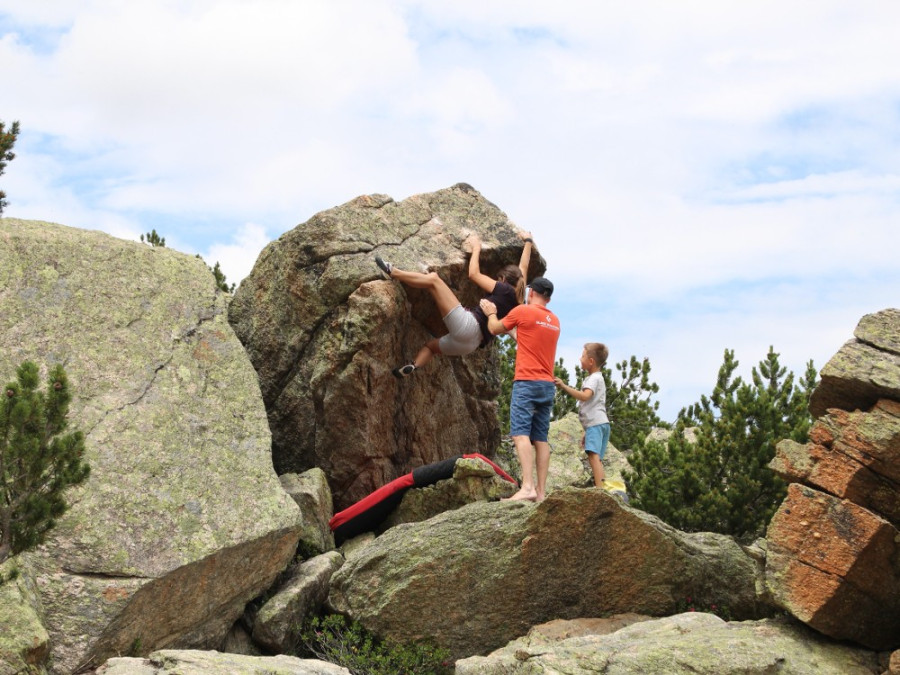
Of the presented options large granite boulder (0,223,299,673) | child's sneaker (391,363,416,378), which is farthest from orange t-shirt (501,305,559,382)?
large granite boulder (0,223,299,673)

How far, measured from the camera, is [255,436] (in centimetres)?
1358

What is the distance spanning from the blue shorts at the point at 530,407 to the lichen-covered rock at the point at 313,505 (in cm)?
316

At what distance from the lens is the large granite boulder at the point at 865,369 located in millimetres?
10519

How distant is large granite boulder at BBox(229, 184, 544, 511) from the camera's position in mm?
15266

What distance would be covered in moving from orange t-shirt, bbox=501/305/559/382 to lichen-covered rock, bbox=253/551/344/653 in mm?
4019

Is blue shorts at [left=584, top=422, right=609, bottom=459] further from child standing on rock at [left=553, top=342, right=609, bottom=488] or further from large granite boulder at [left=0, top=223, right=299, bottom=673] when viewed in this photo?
large granite boulder at [left=0, top=223, right=299, bottom=673]

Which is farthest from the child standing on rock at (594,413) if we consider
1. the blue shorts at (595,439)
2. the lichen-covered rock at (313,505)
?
the lichen-covered rock at (313,505)

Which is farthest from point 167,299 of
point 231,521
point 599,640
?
point 599,640

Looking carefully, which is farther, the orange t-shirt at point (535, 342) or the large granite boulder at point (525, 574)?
the orange t-shirt at point (535, 342)

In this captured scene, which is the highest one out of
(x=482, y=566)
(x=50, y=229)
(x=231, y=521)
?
(x=50, y=229)

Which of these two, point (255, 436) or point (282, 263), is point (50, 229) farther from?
point (255, 436)

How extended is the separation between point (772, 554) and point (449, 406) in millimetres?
7849

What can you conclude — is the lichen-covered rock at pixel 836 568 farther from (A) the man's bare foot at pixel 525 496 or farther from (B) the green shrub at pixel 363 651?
(B) the green shrub at pixel 363 651

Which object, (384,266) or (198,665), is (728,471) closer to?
(384,266)
